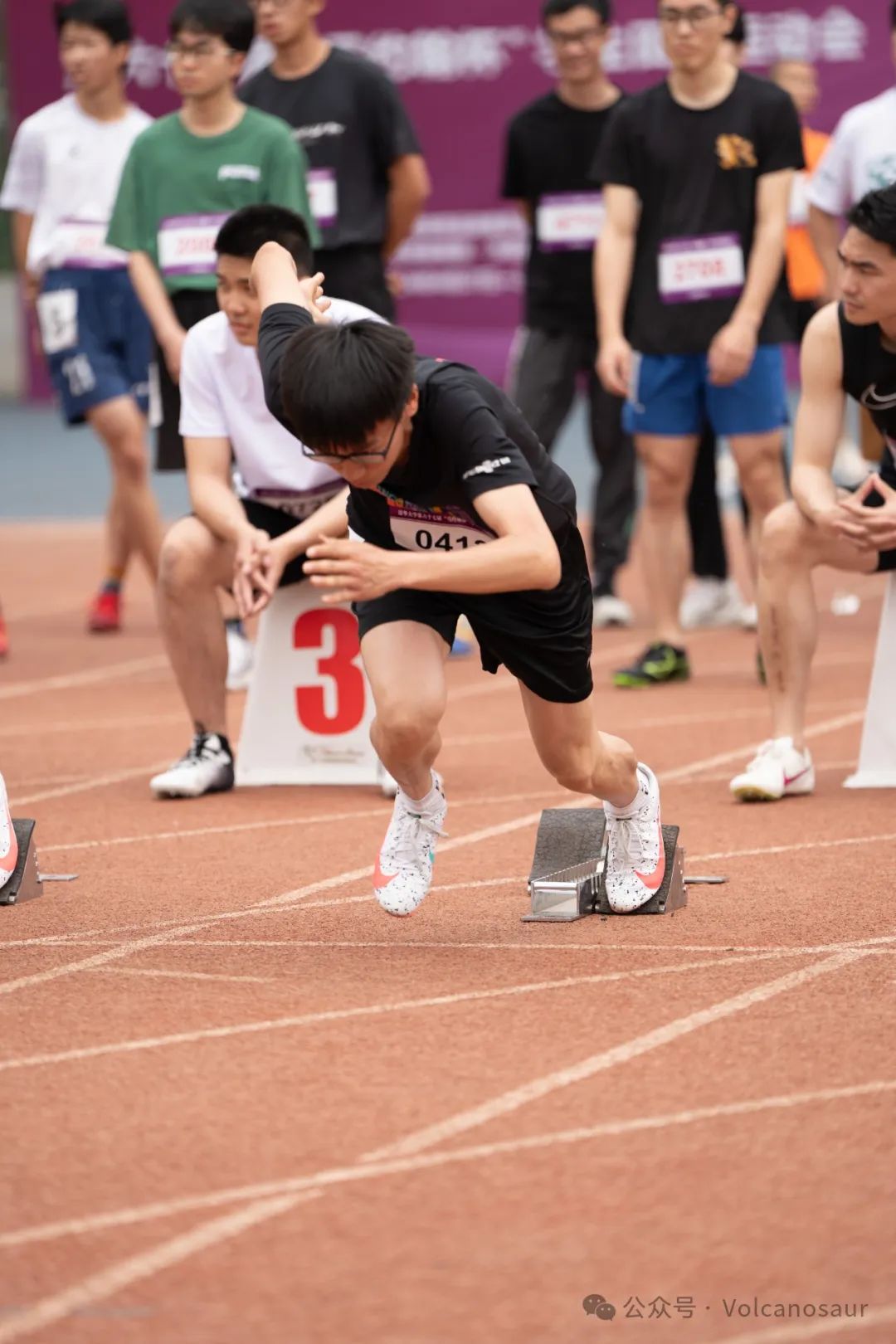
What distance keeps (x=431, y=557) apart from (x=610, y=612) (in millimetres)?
5148

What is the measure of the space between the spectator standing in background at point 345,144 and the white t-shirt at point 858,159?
146cm

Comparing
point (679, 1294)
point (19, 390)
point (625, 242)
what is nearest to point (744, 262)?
point (625, 242)

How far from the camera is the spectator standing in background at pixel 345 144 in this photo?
26.1ft

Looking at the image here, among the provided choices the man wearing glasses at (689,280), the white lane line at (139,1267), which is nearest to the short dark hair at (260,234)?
the man wearing glasses at (689,280)

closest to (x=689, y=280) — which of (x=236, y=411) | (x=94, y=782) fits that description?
(x=236, y=411)

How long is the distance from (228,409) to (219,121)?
1.66 m

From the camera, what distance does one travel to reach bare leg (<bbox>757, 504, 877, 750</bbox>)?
5656 mm

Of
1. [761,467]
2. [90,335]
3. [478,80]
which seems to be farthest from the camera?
[478,80]

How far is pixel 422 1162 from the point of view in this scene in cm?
310

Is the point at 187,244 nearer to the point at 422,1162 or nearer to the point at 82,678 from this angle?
the point at 82,678

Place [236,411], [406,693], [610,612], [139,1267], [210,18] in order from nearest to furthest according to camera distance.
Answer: [139,1267], [406,693], [236,411], [210,18], [610,612]

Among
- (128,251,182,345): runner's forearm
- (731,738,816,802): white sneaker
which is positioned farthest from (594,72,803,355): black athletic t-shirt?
(731,738,816,802): white sneaker

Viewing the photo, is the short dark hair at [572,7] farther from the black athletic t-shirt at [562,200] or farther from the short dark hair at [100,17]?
the short dark hair at [100,17]

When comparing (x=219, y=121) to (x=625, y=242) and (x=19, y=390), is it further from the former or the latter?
(x=19, y=390)
